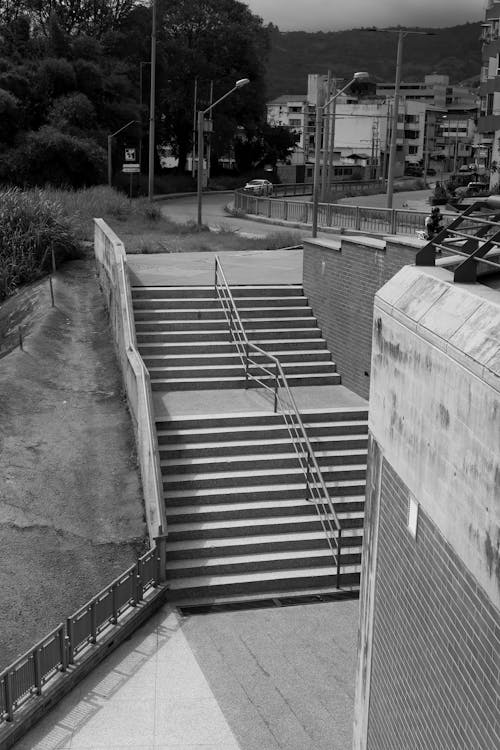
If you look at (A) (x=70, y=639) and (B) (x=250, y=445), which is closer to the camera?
(A) (x=70, y=639)

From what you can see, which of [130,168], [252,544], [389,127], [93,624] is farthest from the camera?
[389,127]

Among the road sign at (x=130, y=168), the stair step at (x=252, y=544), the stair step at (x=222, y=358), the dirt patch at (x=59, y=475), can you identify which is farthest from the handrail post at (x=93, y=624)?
the road sign at (x=130, y=168)

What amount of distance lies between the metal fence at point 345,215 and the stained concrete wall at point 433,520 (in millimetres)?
14475

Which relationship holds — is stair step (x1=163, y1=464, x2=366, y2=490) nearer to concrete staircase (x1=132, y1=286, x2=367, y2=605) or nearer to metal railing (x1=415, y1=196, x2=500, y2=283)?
concrete staircase (x1=132, y1=286, x2=367, y2=605)

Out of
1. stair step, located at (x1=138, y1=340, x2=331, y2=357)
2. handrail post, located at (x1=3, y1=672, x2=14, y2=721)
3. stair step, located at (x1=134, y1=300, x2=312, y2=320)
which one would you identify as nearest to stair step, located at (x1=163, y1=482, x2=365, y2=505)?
stair step, located at (x1=138, y1=340, x2=331, y2=357)

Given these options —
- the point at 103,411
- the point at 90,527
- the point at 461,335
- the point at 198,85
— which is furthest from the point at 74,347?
the point at 198,85

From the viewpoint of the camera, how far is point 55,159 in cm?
4959

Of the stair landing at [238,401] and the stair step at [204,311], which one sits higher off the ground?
the stair step at [204,311]

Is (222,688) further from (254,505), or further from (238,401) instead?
(238,401)

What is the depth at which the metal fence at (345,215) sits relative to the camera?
29078 millimetres

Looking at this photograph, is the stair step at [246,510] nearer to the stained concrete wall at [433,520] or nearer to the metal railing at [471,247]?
the stained concrete wall at [433,520]

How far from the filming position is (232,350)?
19.0 meters

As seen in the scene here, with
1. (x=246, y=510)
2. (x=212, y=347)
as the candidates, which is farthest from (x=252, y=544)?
(x=212, y=347)

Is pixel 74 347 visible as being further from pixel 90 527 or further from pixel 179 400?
pixel 90 527
